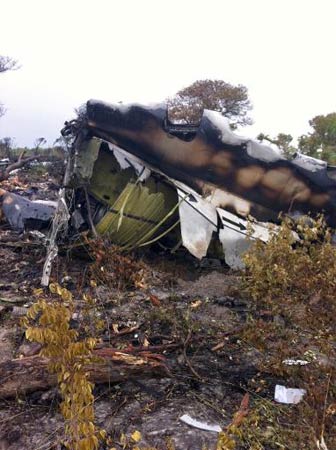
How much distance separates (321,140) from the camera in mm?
16188

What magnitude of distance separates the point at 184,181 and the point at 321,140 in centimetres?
1064

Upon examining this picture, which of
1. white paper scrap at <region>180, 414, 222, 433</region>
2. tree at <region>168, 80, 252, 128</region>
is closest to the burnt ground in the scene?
white paper scrap at <region>180, 414, 222, 433</region>

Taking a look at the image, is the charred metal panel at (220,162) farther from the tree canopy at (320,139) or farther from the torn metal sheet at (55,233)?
the tree canopy at (320,139)

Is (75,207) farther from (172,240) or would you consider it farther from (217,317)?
(217,317)

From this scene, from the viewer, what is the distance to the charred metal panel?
687 cm

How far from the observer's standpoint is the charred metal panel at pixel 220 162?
6867mm

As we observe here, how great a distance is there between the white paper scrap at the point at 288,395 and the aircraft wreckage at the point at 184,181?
133 inches

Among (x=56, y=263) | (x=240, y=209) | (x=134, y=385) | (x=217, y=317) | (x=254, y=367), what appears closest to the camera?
(x=134, y=385)

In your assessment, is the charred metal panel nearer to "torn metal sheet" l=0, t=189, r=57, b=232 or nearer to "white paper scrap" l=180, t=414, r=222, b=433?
"torn metal sheet" l=0, t=189, r=57, b=232

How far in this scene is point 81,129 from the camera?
7.04m

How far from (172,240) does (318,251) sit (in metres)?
3.95

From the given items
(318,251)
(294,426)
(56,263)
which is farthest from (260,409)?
(56,263)

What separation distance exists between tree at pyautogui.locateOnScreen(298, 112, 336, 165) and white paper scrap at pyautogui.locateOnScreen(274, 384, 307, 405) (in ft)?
31.6


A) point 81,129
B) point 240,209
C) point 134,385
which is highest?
point 81,129
